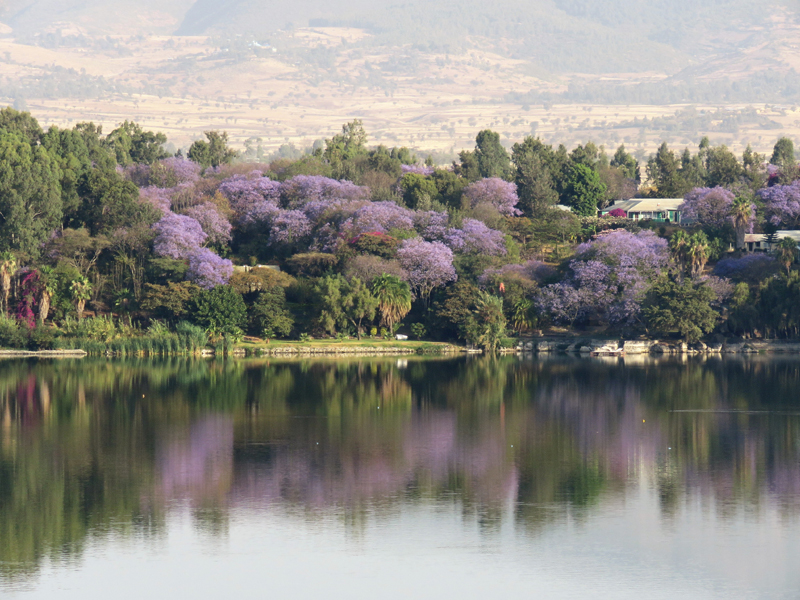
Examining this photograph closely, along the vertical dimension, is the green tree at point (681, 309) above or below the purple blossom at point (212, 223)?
below

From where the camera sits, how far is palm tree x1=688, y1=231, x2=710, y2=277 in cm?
9169

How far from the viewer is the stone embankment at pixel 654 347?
3396 inches

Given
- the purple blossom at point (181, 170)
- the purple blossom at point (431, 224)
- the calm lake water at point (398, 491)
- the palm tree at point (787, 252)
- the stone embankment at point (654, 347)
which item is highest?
the purple blossom at point (181, 170)

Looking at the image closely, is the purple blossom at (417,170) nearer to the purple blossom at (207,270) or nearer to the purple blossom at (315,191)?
the purple blossom at (315,191)

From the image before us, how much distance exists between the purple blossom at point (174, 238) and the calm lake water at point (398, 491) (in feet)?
94.5

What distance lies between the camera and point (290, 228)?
10038 centimetres

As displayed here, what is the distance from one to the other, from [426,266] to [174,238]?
20621 millimetres

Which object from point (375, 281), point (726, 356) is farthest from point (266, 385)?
point (726, 356)

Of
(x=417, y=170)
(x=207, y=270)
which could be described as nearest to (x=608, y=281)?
(x=207, y=270)

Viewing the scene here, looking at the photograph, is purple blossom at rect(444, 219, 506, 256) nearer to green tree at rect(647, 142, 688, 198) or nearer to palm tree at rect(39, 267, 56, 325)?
palm tree at rect(39, 267, 56, 325)

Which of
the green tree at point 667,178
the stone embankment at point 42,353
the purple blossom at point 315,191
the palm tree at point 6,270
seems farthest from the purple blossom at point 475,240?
the green tree at point 667,178

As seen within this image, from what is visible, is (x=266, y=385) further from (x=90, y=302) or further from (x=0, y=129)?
(x=0, y=129)

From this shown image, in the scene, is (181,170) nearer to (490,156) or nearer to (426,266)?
(426,266)

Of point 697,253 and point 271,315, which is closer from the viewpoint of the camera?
point 271,315
